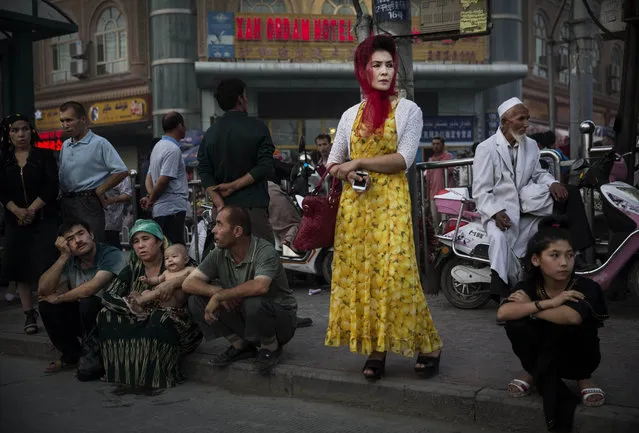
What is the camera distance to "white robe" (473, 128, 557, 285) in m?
5.88

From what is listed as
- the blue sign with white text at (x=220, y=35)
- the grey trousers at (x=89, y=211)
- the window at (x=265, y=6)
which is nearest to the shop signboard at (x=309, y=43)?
the blue sign with white text at (x=220, y=35)

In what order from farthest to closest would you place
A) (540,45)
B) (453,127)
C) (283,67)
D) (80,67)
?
(540,45) < (80,67) < (283,67) < (453,127)

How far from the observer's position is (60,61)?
29656 millimetres

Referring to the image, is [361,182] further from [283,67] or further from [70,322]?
[283,67]

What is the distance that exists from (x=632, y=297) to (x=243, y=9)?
2182 centimetres

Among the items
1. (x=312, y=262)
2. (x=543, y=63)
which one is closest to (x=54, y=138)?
(x=543, y=63)

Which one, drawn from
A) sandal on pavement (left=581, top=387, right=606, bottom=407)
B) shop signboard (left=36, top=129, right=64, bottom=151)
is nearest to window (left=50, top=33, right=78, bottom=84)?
shop signboard (left=36, top=129, right=64, bottom=151)

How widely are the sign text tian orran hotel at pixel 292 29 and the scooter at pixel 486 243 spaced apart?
1916cm

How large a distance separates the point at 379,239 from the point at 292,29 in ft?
73.5

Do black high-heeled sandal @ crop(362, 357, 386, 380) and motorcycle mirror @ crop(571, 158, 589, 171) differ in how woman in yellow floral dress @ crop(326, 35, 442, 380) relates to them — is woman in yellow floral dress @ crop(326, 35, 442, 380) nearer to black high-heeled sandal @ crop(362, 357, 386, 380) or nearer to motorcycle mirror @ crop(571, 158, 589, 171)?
black high-heeled sandal @ crop(362, 357, 386, 380)

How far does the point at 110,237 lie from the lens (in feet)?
31.2

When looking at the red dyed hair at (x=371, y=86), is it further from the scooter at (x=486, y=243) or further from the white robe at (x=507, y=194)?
the scooter at (x=486, y=243)

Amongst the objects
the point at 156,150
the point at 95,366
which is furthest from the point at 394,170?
the point at 156,150

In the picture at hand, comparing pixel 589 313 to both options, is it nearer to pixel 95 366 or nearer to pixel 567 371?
pixel 567 371
